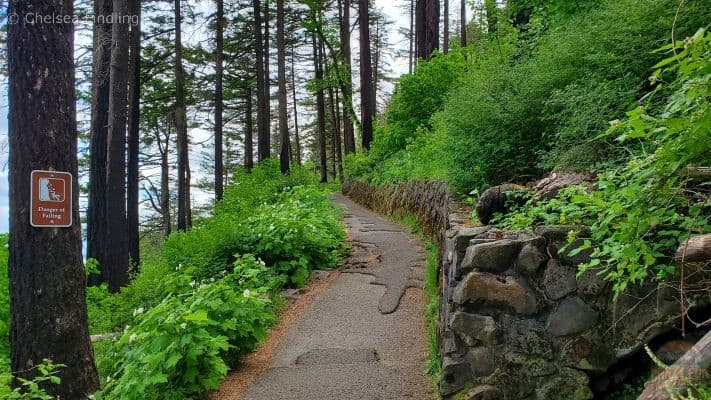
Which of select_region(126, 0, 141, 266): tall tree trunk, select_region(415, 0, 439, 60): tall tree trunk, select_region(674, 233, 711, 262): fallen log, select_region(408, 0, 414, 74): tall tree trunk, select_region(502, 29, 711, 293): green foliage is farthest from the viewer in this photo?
select_region(408, 0, 414, 74): tall tree trunk

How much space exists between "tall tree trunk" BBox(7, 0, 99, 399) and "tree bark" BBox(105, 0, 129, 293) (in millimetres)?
5264

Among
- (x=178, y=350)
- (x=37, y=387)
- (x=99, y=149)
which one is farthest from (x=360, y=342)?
(x=99, y=149)

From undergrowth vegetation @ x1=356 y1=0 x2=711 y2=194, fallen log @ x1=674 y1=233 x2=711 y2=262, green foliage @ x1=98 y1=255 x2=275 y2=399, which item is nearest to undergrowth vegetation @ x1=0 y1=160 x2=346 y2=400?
green foliage @ x1=98 y1=255 x2=275 y2=399

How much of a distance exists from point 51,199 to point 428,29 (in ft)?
44.0

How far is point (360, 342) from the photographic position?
16.7ft

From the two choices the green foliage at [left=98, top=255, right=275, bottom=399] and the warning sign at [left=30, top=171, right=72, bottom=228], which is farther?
the warning sign at [left=30, top=171, right=72, bottom=228]

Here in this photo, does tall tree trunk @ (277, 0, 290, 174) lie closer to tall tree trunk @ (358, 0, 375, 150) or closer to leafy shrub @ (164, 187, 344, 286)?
tall tree trunk @ (358, 0, 375, 150)

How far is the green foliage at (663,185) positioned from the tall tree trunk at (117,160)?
870 cm

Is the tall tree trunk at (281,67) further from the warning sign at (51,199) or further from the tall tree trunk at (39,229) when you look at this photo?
the warning sign at (51,199)

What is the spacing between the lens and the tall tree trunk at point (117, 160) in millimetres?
9289

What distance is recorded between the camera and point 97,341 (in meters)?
6.79

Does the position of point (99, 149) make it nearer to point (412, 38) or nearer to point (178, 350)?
point (178, 350)

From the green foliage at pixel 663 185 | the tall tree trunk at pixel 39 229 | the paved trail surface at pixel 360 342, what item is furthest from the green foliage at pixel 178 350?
the green foliage at pixel 663 185

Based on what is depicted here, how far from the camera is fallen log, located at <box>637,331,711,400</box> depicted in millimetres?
2020
